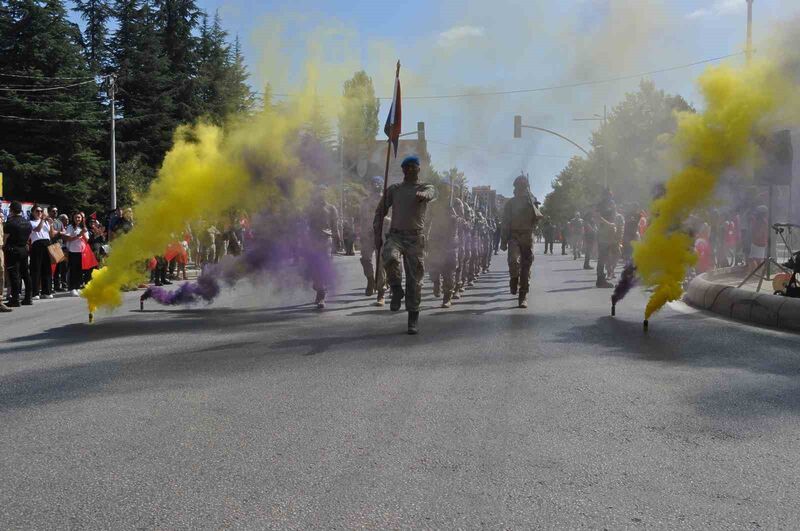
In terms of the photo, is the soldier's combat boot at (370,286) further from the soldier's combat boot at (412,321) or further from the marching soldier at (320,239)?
the soldier's combat boot at (412,321)

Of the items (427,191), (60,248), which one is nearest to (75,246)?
(60,248)

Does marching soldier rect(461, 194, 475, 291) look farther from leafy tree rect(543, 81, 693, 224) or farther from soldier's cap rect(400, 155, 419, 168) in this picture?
leafy tree rect(543, 81, 693, 224)

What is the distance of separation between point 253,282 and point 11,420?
6.83 m

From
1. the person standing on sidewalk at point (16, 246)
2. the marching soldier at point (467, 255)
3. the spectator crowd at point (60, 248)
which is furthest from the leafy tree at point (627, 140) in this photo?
the person standing on sidewalk at point (16, 246)

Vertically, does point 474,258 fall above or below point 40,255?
below

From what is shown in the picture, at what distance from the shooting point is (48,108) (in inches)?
1593

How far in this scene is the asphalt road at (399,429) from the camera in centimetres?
375

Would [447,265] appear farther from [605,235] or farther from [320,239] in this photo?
[605,235]

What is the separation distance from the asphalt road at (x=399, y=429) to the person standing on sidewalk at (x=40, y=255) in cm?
578

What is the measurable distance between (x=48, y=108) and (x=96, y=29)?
41.3 feet

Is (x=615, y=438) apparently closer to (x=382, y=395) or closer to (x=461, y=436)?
(x=461, y=436)

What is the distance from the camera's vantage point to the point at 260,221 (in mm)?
11695

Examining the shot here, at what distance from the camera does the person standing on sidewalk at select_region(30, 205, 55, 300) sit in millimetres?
15023

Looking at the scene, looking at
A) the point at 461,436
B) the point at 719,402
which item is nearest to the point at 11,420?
the point at 461,436
